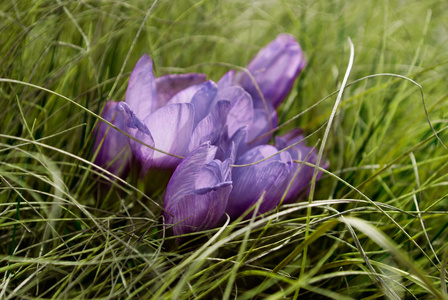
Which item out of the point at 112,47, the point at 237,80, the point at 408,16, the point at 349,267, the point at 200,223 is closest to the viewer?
the point at 200,223

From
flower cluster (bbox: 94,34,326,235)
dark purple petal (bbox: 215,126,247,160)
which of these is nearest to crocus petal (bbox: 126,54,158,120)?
flower cluster (bbox: 94,34,326,235)

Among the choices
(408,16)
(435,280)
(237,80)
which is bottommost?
(435,280)

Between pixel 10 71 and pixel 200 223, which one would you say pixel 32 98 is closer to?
pixel 10 71

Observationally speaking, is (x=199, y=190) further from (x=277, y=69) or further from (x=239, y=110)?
(x=277, y=69)

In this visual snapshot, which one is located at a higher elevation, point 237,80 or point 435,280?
point 237,80

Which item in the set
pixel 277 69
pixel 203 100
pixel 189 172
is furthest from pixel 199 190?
pixel 277 69

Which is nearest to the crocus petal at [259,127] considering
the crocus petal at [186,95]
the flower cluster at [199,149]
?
the flower cluster at [199,149]

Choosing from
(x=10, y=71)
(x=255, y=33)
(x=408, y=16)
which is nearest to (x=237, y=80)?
(x=10, y=71)
